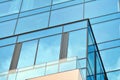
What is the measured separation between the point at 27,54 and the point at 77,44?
331 centimetres

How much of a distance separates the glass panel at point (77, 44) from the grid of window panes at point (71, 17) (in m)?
5.68

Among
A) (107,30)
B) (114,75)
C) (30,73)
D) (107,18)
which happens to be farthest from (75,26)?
(107,18)

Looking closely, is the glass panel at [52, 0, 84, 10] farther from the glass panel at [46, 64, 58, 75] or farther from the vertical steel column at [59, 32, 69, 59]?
the glass panel at [46, 64, 58, 75]

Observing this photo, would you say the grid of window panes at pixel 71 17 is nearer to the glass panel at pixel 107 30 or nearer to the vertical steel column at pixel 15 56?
the glass panel at pixel 107 30

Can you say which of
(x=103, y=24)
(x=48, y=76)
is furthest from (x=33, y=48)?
(x=103, y=24)

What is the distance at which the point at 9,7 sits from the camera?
3788cm

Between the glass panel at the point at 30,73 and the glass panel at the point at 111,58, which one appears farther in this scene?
the glass panel at the point at 111,58

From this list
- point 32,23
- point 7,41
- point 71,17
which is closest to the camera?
point 7,41

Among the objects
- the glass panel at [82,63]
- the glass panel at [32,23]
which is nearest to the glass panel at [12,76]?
the glass panel at [82,63]

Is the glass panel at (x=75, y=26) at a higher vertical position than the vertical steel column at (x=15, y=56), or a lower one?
higher

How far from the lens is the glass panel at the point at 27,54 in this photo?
870 inches

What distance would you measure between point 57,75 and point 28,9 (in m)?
17.8

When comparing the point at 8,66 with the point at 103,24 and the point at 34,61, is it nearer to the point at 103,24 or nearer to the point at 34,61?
the point at 34,61

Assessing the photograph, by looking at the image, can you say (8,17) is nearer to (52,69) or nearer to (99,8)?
(99,8)
